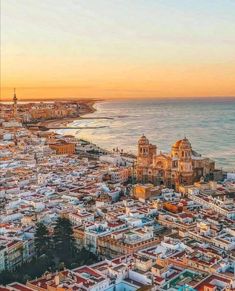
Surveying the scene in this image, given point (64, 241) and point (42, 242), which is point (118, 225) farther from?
point (42, 242)

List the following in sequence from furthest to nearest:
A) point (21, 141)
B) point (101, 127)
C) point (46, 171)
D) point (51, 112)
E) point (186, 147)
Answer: point (51, 112)
point (101, 127)
point (21, 141)
point (46, 171)
point (186, 147)

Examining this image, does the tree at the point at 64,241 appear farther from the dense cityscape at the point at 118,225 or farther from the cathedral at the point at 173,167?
the cathedral at the point at 173,167

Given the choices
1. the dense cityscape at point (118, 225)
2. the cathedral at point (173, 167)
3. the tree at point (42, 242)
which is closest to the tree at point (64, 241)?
the dense cityscape at point (118, 225)

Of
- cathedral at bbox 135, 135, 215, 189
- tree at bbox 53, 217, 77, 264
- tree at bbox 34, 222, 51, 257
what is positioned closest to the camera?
tree at bbox 53, 217, 77, 264

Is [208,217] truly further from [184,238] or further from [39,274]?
[39,274]

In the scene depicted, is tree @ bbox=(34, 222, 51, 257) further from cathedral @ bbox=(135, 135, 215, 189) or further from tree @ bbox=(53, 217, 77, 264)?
cathedral @ bbox=(135, 135, 215, 189)

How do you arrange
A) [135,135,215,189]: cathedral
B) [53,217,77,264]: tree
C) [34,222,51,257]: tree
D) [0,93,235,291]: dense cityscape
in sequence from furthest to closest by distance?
[135,135,215,189]: cathedral
[34,222,51,257]: tree
[53,217,77,264]: tree
[0,93,235,291]: dense cityscape

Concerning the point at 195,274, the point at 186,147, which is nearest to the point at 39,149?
the point at 186,147

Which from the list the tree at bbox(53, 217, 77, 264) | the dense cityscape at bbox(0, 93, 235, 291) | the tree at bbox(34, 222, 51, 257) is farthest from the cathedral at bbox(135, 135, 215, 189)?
the tree at bbox(34, 222, 51, 257)
